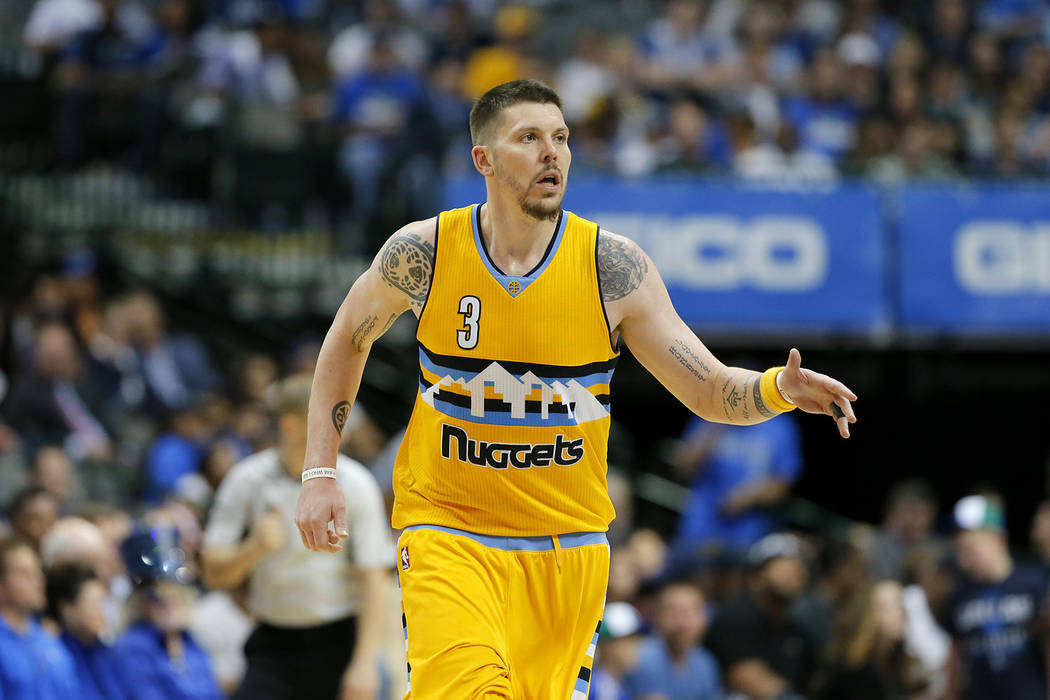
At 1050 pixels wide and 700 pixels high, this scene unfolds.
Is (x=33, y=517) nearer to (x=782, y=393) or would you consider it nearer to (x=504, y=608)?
(x=504, y=608)

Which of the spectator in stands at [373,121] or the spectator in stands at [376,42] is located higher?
the spectator in stands at [376,42]

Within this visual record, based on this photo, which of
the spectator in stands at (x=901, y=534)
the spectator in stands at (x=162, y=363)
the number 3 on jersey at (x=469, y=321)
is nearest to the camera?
the number 3 on jersey at (x=469, y=321)

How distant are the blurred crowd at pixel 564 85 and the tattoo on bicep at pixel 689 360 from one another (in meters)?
9.27

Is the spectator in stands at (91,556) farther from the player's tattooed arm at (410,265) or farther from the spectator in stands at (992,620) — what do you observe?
the spectator in stands at (992,620)

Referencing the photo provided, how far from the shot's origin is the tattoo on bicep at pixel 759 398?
18.5 feet

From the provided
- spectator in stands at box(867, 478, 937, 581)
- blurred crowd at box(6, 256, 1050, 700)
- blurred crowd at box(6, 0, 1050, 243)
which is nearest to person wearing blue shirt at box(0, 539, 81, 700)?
blurred crowd at box(6, 256, 1050, 700)

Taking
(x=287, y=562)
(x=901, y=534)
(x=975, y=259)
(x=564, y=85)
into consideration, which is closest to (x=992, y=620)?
(x=901, y=534)

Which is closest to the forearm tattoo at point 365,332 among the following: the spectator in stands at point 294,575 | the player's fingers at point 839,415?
the player's fingers at point 839,415

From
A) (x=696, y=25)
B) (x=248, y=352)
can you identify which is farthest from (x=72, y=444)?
(x=696, y=25)

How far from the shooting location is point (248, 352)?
15836 millimetres

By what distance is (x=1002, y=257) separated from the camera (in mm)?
15586

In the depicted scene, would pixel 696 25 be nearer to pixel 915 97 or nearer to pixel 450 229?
pixel 915 97

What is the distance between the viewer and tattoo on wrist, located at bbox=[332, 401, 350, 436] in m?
6.02

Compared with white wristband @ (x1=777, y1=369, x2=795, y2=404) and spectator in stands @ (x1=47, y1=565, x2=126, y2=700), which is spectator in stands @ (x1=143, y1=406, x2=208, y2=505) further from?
white wristband @ (x1=777, y1=369, x2=795, y2=404)
